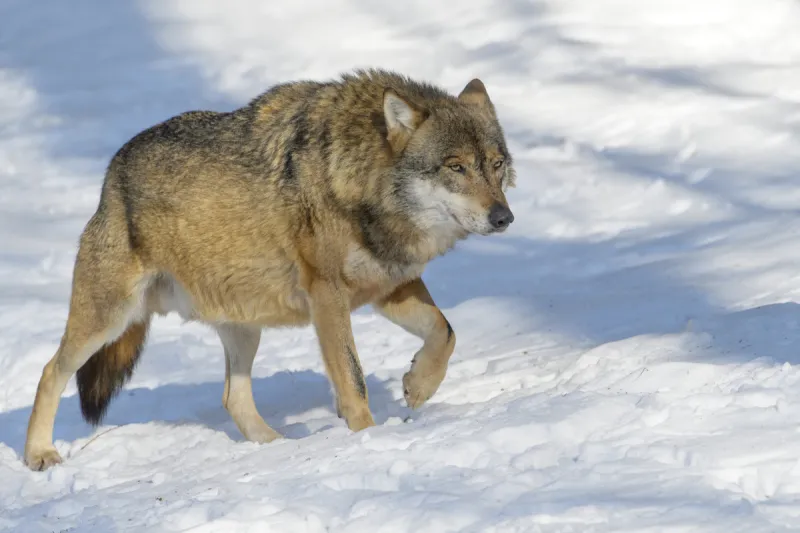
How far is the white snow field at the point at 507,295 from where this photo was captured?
14.7 feet

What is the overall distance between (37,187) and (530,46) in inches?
255

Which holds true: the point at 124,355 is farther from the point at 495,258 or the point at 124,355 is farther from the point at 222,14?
the point at 222,14

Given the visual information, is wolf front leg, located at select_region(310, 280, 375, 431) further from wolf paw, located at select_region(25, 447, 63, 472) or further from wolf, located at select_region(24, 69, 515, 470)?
wolf paw, located at select_region(25, 447, 63, 472)

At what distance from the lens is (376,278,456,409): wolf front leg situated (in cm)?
669

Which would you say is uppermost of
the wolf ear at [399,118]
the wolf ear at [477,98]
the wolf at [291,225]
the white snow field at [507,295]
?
the wolf ear at [399,118]

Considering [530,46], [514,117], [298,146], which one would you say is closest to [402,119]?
[298,146]

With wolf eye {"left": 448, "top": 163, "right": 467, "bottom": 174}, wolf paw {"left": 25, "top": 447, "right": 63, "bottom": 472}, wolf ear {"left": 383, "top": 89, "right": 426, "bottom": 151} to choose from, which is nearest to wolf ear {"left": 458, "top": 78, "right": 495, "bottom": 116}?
wolf ear {"left": 383, "top": 89, "right": 426, "bottom": 151}

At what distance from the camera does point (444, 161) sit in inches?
240

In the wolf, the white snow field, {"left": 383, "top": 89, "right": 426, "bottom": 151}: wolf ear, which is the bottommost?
the white snow field

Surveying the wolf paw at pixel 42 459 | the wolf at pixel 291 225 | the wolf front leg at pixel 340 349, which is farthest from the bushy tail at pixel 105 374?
the wolf front leg at pixel 340 349

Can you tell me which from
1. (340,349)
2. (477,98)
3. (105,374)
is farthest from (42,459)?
(477,98)

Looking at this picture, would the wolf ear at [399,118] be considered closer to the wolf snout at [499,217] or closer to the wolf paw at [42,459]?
the wolf snout at [499,217]

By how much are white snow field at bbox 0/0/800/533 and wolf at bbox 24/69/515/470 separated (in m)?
0.49

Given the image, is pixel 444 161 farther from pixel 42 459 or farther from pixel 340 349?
pixel 42 459
